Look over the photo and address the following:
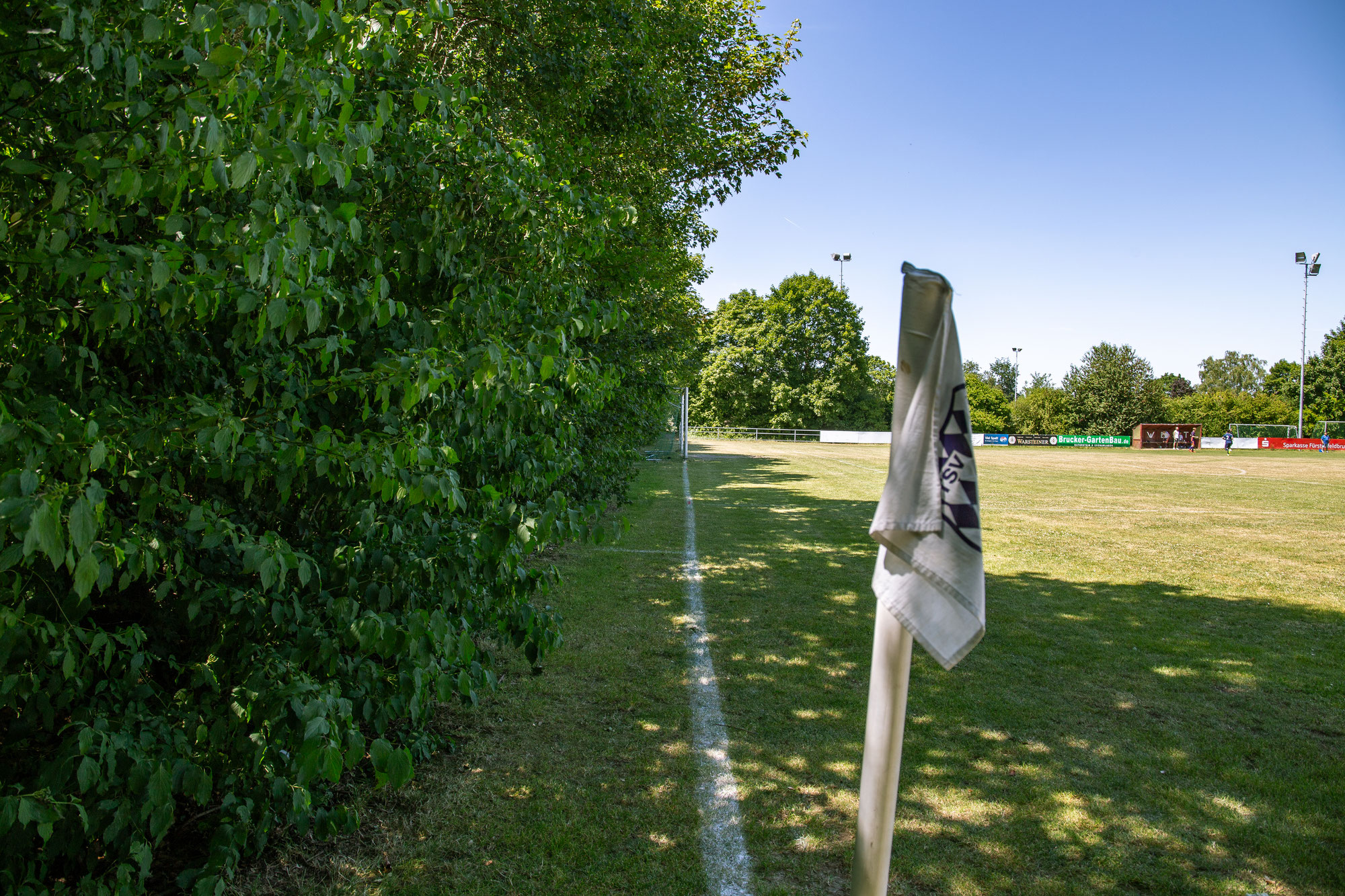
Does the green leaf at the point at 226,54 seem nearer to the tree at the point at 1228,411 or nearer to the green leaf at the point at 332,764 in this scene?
the green leaf at the point at 332,764

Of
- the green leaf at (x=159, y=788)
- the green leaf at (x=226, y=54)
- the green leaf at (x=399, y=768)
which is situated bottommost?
the green leaf at (x=399, y=768)

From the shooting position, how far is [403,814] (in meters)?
3.62

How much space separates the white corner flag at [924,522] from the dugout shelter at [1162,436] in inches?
2806

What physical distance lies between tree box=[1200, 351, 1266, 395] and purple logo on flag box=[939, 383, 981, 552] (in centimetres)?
16673

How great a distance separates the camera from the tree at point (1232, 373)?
139500mm

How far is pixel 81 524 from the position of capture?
5.58ft

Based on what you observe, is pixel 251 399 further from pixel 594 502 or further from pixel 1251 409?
pixel 1251 409

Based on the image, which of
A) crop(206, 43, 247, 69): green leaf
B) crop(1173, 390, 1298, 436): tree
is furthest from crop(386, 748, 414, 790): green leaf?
crop(1173, 390, 1298, 436): tree

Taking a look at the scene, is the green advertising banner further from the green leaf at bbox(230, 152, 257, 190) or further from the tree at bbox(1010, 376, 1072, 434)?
the green leaf at bbox(230, 152, 257, 190)

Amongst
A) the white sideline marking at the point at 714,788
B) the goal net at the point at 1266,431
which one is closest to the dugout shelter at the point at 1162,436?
the goal net at the point at 1266,431

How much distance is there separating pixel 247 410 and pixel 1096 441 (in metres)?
78.3

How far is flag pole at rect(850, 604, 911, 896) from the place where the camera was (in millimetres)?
2121

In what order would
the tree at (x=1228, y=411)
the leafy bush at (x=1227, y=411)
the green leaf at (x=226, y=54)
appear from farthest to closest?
1. the leafy bush at (x=1227, y=411)
2. the tree at (x=1228, y=411)
3. the green leaf at (x=226, y=54)

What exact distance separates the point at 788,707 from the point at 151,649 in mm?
3714
